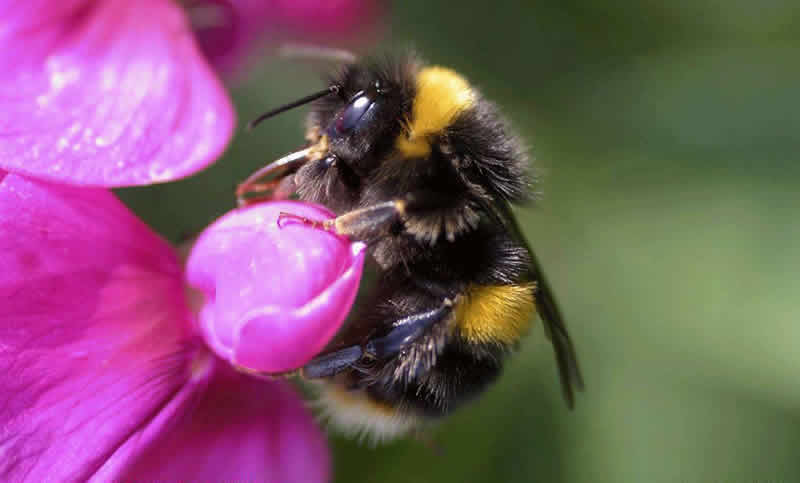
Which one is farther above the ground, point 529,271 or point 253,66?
point 529,271

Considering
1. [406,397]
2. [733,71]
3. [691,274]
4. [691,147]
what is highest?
[733,71]

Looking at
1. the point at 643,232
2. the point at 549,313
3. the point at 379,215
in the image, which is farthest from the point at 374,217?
the point at 643,232

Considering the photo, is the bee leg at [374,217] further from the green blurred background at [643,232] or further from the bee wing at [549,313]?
the green blurred background at [643,232]

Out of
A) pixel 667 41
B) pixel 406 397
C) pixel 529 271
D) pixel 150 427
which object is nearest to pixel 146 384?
pixel 150 427

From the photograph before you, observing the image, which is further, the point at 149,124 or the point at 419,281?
the point at 419,281

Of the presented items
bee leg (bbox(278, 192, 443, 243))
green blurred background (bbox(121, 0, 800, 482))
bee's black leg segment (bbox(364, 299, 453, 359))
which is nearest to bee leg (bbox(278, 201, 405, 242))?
bee leg (bbox(278, 192, 443, 243))

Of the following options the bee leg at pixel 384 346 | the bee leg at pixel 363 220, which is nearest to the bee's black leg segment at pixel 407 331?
the bee leg at pixel 384 346

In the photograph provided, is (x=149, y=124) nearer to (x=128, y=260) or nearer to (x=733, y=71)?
(x=128, y=260)
